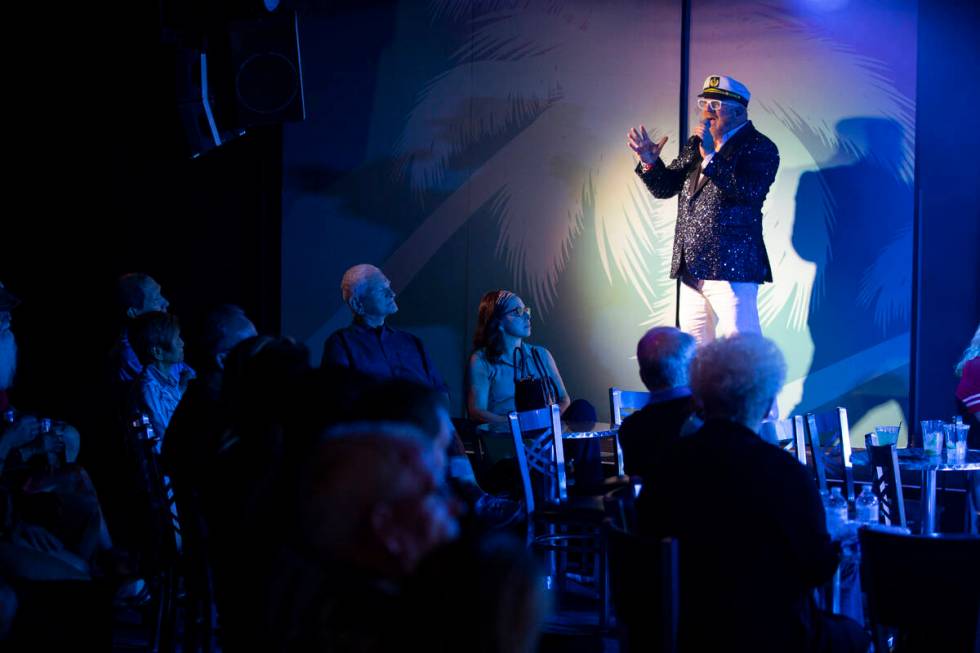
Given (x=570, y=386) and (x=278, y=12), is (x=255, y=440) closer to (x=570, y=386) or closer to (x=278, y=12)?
(x=278, y=12)

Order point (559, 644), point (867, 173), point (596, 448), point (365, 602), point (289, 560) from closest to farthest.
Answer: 1. point (365, 602)
2. point (289, 560)
3. point (559, 644)
4. point (596, 448)
5. point (867, 173)

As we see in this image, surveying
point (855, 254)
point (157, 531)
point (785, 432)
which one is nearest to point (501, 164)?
point (855, 254)

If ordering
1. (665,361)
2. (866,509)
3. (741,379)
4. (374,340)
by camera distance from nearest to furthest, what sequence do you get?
1. (741,379)
2. (866,509)
3. (665,361)
4. (374,340)

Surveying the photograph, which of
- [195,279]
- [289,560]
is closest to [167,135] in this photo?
[195,279]


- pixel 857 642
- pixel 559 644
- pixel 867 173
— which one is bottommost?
pixel 559 644

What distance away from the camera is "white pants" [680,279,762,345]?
5465 millimetres

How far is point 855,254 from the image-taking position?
6.43 meters

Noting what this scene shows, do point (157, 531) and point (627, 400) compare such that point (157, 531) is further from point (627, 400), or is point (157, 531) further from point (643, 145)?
point (643, 145)

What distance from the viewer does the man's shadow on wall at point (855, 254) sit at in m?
6.38

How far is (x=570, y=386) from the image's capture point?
6.86 metres

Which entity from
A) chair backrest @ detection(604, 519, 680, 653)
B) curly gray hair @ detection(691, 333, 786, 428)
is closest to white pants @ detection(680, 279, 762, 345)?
curly gray hair @ detection(691, 333, 786, 428)

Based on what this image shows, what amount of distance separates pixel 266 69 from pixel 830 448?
3.41 m

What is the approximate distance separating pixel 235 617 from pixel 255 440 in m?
0.36

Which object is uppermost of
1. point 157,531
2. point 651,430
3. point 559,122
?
point 559,122
